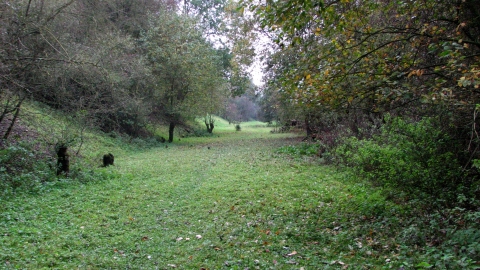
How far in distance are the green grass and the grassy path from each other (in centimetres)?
2

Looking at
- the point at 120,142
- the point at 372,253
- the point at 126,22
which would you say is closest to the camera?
the point at 372,253

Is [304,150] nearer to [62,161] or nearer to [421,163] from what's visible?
[62,161]

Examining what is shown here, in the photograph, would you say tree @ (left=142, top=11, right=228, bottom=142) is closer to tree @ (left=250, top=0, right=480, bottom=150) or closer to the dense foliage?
the dense foliage

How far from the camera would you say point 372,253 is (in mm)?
4984

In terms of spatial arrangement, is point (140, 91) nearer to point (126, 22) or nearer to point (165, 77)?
point (165, 77)

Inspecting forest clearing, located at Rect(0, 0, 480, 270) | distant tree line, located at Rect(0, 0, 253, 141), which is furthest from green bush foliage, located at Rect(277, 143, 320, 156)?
distant tree line, located at Rect(0, 0, 253, 141)

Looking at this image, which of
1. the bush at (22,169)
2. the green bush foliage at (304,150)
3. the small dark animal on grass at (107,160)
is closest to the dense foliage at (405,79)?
the bush at (22,169)

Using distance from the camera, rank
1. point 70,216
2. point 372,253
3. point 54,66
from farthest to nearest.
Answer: point 54,66
point 70,216
point 372,253

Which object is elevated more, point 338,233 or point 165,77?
point 165,77

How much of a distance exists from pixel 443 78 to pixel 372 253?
9.96ft

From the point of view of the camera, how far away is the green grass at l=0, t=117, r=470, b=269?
16.5 ft

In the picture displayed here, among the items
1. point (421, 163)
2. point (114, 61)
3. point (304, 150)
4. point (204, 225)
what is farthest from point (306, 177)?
point (114, 61)

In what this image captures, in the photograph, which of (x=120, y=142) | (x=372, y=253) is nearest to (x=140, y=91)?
(x=120, y=142)

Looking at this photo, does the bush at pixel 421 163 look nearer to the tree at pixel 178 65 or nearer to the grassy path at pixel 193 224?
the grassy path at pixel 193 224
